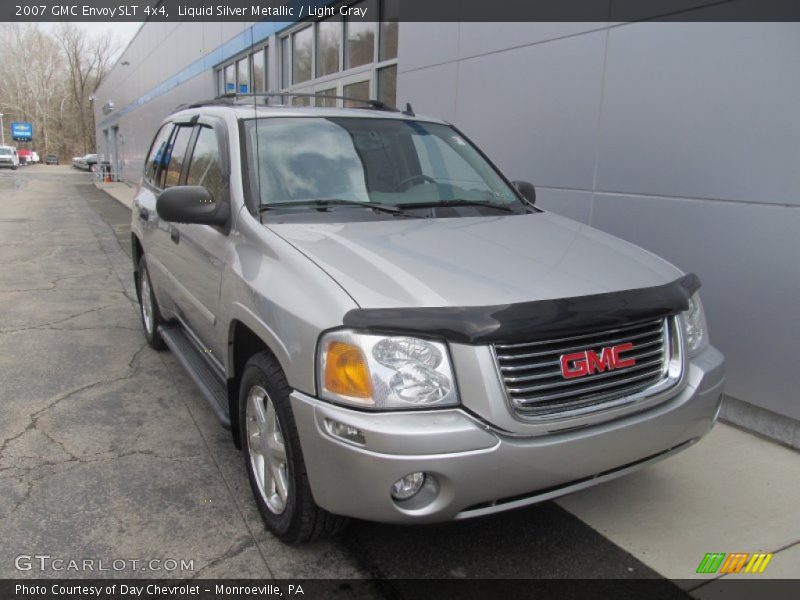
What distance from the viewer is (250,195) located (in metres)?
3.18

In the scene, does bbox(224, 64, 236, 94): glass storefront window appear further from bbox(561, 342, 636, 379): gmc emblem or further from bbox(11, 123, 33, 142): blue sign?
bbox(11, 123, 33, 142): blue sign

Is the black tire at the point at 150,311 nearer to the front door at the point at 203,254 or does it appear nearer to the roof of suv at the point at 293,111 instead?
the front door at the point at 203,254

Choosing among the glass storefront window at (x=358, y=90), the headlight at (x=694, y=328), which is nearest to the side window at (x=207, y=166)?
the headlight at (x=694, y=328)

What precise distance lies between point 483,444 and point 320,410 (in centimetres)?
57

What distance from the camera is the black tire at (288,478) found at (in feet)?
8.07

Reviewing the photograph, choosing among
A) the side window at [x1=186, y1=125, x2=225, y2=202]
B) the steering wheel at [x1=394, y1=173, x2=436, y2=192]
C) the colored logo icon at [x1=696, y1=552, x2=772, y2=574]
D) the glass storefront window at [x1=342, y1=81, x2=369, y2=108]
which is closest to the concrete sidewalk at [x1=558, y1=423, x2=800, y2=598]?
the colored logo icon at [x1=696, y1=552, x2=772, y2=574]

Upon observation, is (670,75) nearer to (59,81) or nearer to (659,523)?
(659,523)

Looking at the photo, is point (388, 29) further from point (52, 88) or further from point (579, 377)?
point (52, 88)

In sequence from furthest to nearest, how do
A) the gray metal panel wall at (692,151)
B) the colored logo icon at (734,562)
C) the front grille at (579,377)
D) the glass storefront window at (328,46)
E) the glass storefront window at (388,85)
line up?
the glass storefront window at (328,46) → the glass storefront window at (388,85) → the gray metal panel wall at (692,151) → the colored logo icon at (734,562) → the front grille at (579,377)

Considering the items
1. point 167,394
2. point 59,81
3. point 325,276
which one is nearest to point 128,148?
point 167,394

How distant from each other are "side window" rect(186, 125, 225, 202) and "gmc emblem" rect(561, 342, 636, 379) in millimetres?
2010

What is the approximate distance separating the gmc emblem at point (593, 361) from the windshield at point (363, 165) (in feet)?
4.74

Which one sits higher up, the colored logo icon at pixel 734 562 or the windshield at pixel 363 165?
the windshield at pixel 363 165

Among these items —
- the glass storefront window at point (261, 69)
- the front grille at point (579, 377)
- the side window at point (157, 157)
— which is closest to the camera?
the front grille at point (579, 377)
